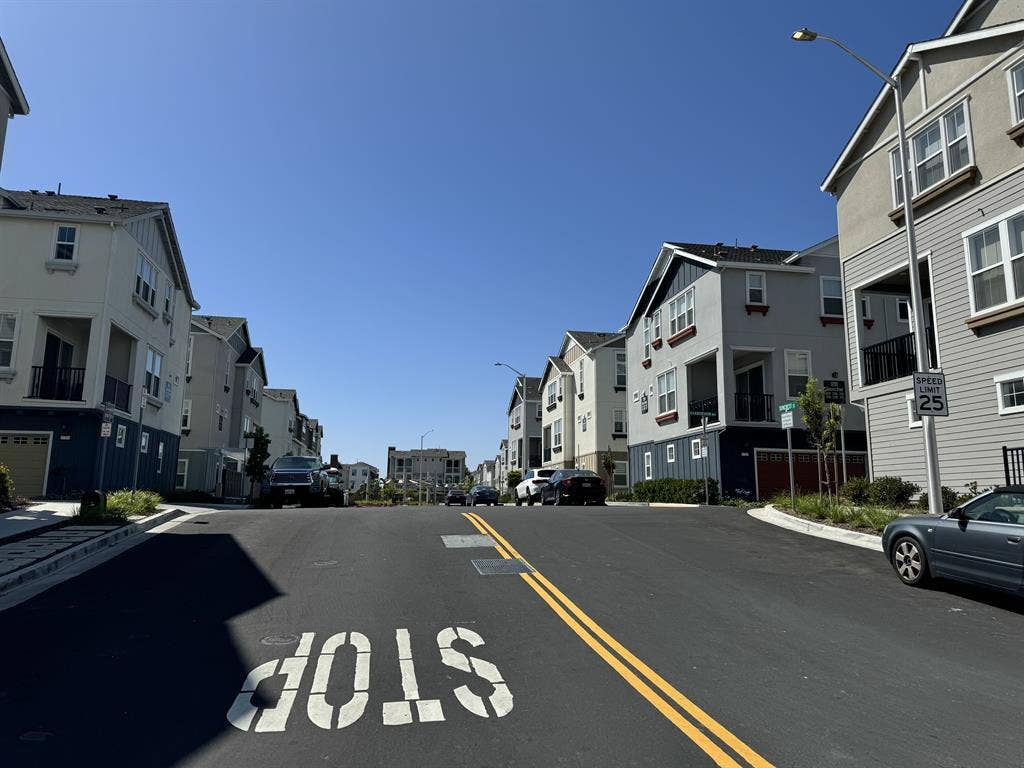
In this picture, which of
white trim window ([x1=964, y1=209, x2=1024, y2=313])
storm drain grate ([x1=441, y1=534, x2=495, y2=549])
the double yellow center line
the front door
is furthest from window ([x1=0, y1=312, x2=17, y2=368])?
white trim window ([x1=964, y1=209, x2=1024, y2=313])

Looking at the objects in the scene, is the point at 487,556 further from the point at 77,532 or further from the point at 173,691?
the point at 77,532

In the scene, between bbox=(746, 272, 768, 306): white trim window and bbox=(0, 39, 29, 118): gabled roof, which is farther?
bbox=(746, 272, 768, 306): white trim window

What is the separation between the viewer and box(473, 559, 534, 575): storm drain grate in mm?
10425

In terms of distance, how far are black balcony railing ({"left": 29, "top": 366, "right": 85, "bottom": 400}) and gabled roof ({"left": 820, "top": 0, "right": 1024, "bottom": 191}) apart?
82.6ft

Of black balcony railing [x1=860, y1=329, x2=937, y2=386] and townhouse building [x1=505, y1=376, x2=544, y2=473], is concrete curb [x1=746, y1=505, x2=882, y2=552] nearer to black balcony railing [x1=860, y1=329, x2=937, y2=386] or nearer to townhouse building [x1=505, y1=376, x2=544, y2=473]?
black balcony railing [x1=860, y1=329, x2=937, y2=386]

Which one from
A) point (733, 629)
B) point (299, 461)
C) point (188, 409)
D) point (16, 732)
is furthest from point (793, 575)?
point (188, 409)

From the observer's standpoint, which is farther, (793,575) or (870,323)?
(870,323)

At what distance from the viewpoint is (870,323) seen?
1152 inches

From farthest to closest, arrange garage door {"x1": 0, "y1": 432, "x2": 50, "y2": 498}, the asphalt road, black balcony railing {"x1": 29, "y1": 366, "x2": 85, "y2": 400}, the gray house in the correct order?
the gray house, black balcony railing {"x1": 29, "y1": 366, "x2": 85, "y2": 400}, garage door {"x1": 0, "y1": 432, "x2": 50, "y2": 498}, the asphalt road

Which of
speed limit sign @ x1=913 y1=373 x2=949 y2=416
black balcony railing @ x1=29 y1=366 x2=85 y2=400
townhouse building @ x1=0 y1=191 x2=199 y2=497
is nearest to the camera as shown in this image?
speed limit sign @ x1=913 y1=373 x2=949 y2=416

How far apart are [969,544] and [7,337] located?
27272mm

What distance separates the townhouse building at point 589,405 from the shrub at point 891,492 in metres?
25.8

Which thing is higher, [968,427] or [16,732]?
[968,427]

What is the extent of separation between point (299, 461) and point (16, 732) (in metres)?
23.2
